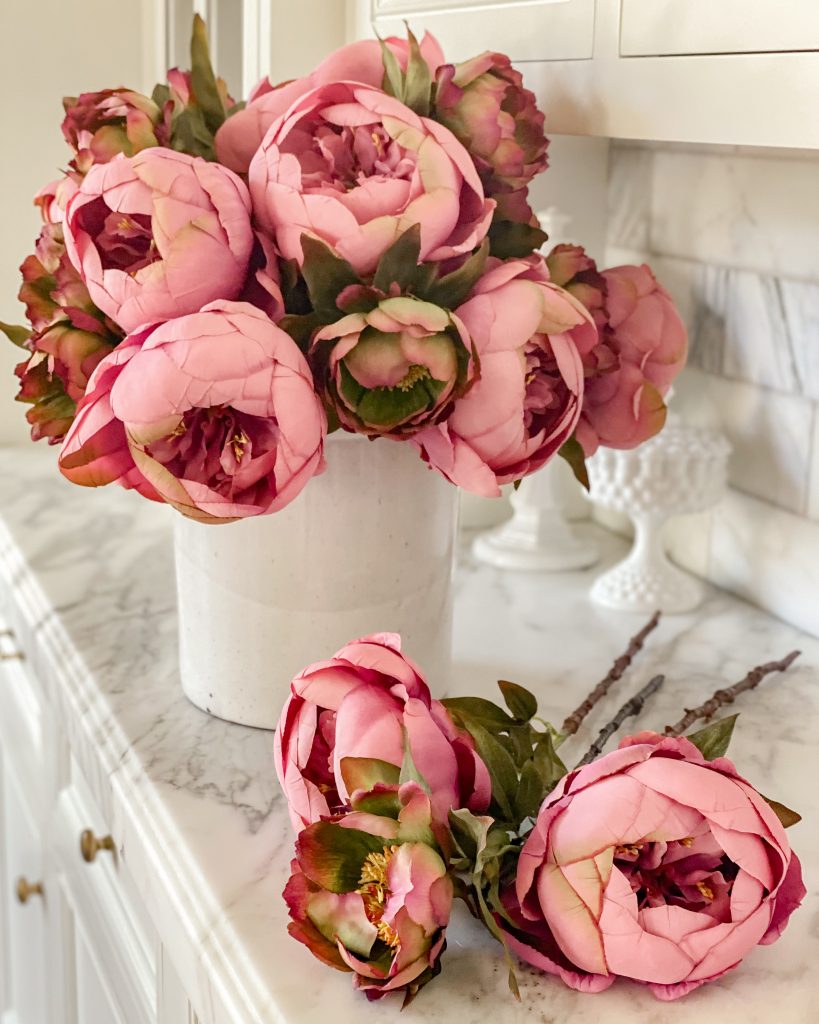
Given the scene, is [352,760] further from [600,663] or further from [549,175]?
[549,175]

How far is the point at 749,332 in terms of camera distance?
1082 millimetres

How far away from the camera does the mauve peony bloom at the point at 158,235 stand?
2.06 ft

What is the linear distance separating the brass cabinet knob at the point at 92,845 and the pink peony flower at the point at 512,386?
0.40 m

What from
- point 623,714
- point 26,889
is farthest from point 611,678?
point 26,889

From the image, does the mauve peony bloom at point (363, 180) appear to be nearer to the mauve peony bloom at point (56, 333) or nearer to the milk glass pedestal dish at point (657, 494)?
the mauve peony bloom at point (56, 333)

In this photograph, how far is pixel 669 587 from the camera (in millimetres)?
1085

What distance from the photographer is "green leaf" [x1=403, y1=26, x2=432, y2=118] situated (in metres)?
0.68

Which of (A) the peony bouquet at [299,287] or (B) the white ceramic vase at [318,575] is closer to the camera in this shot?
(A) the peony bouquet at [299,287]

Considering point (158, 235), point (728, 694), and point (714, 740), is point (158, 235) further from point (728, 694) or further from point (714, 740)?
point (728, 694)

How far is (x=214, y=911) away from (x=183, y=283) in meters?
0.33

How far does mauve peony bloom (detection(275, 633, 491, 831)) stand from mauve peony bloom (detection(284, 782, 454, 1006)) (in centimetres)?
3

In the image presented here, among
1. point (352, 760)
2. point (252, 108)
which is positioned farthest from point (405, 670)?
point (252, 108)

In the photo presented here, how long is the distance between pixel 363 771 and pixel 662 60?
46 centimetres

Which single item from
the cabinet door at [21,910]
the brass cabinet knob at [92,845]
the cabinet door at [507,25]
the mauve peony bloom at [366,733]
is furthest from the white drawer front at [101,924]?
the cabinet door at [507,25]
